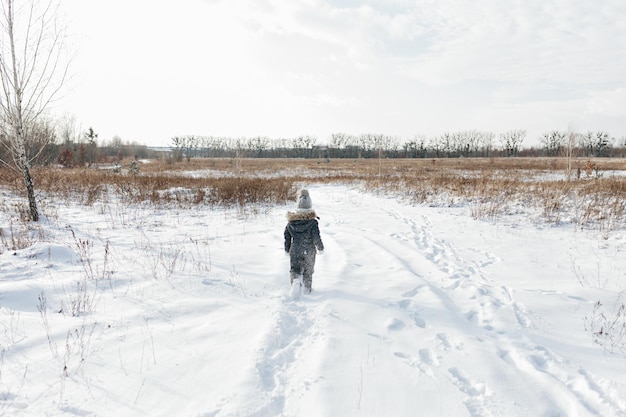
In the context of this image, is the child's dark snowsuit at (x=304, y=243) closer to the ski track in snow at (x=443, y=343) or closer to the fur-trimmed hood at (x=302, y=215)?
the fur-trimmed hood at (x=302, y=215)

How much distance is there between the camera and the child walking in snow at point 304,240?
14.1ft

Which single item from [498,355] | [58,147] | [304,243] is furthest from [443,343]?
[58,147]

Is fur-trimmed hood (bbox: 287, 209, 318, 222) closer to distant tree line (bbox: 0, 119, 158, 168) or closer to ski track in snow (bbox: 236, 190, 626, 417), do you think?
ski track in snow (bbox: 236, 190, 626, 417)

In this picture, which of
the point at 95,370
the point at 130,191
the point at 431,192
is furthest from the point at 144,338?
the point at 431,192

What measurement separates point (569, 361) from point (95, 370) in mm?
4154

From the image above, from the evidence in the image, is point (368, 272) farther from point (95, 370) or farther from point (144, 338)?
point (95, 370)

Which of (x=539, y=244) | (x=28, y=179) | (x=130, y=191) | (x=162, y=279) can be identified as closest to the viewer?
(x=162, y=279)

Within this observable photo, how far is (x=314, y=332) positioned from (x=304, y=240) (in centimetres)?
139

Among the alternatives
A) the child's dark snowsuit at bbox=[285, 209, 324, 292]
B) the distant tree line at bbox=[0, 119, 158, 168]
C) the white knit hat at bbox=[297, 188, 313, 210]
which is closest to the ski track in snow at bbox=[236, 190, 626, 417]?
the child's dark snowsuit at bbox=[285, 209, 324, 292]

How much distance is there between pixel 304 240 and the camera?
4.32m

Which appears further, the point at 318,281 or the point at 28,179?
the point at 28,179

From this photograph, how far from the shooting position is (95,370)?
248 centimetres

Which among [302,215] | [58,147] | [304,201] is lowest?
[302,215]

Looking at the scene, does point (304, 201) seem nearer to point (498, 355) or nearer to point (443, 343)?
point (443, 343)
